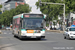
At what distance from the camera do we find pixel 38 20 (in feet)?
82.9

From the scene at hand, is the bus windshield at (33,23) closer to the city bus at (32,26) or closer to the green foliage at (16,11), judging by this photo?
the city bus at (32,26)

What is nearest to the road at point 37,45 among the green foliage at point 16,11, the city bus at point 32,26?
the city bus at point 32,26

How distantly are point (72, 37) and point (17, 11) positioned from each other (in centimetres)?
11063

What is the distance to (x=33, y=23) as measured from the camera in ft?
81.6

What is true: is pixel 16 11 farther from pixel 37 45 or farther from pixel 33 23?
pixel 37 45

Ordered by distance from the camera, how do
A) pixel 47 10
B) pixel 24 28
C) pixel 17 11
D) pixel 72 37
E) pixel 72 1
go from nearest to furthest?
pixel 24 28, pixel 72 37, pixel 72 1, pixel 47 10, pixel 17 11

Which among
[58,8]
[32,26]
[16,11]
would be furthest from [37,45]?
[16,11]

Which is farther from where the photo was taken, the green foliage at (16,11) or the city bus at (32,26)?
the green foliage at (16,11)

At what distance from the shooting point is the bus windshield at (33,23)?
81.6ft

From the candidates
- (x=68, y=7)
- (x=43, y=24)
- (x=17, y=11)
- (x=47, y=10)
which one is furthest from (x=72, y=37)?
Answer: (x=17, y=11)

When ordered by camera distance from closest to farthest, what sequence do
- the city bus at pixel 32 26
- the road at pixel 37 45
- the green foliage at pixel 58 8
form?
the road at pixel 37 45, the city bus at pixel 32 26, the green foliage at pixel 58 8

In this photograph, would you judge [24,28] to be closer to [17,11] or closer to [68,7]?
[68,7]

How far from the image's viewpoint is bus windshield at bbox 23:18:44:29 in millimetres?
24875

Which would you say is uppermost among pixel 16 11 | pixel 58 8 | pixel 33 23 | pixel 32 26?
pixel 33 23
